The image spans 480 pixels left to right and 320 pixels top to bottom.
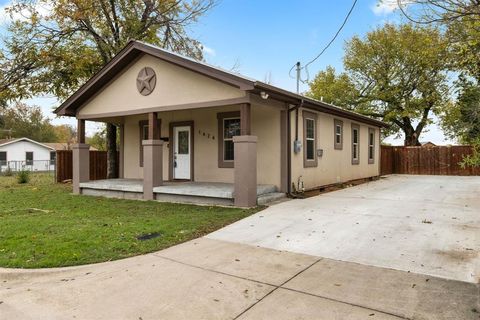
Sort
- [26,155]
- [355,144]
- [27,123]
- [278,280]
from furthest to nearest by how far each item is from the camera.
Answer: [27,123] < [26,155] < [355,144] < [278,280]

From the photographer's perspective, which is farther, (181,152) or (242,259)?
(181,152)

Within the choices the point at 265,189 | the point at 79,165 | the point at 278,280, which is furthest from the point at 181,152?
the point at 278,280

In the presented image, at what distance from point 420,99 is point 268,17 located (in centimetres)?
1622

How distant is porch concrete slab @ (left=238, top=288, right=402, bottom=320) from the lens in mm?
3078

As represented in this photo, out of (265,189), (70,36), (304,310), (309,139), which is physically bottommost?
(304,310)

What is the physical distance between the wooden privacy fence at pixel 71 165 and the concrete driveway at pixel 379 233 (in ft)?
34.9

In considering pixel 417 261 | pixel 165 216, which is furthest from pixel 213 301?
pixel 165 216

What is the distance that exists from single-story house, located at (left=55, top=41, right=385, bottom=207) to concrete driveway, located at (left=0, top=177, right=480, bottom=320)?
10.2 ft

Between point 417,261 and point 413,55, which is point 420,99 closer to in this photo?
point 413,55

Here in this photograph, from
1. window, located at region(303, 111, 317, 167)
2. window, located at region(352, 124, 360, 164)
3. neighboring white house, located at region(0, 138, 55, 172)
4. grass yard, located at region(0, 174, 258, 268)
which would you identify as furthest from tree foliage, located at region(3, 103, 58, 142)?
window, located at region(303, 111, 317, 167)

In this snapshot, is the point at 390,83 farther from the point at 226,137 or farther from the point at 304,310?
the point at 304,310

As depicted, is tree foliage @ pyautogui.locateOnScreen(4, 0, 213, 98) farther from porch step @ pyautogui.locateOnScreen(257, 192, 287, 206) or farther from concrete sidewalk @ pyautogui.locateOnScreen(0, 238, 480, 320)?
concrete sidewalk @ pyautogui.locateOnScreen(0, 238, 480, 320)

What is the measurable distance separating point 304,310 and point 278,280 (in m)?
0.73

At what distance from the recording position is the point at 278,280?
3916 mm
